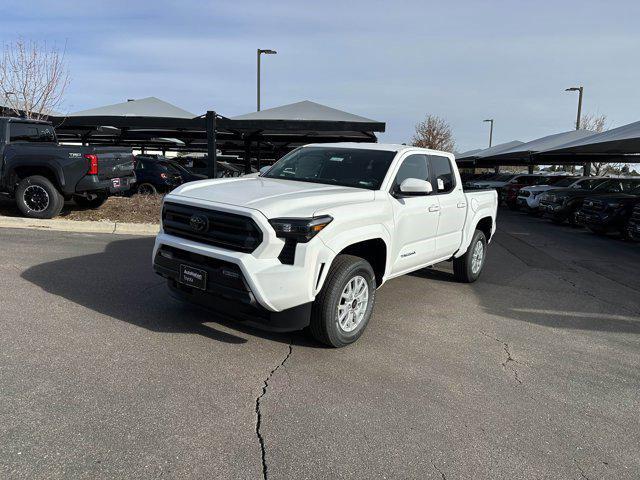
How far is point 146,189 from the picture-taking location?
1553 centimetres

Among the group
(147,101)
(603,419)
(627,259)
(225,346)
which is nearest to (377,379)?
(225,346)

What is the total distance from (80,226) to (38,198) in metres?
0.97

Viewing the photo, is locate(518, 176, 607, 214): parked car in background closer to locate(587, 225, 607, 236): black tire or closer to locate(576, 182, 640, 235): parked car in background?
locate(576, 182, 640, 235): parked car in background

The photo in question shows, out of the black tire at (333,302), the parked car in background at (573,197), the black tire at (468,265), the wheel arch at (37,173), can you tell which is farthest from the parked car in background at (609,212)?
the wheel arch at (37,173)

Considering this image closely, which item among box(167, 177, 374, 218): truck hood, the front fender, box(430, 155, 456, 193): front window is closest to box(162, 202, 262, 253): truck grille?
box(167, 177, 374, 218): truck hood

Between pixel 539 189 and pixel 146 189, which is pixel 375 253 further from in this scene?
pixel 539 189

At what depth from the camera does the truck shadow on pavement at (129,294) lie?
4598 mm

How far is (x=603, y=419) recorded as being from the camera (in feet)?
11.5

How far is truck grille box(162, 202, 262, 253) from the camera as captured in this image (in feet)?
12.8

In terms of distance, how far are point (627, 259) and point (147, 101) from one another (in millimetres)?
15678

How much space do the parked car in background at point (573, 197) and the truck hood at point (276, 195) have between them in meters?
14.4

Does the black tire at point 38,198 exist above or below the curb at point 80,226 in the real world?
above

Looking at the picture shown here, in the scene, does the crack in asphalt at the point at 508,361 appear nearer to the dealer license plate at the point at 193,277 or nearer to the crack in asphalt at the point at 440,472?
the crack in asphalt at the point at 440,472

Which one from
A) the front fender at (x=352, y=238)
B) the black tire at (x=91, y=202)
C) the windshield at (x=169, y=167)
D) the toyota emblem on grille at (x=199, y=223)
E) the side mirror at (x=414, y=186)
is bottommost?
the black tire at (x=91, y=202)
